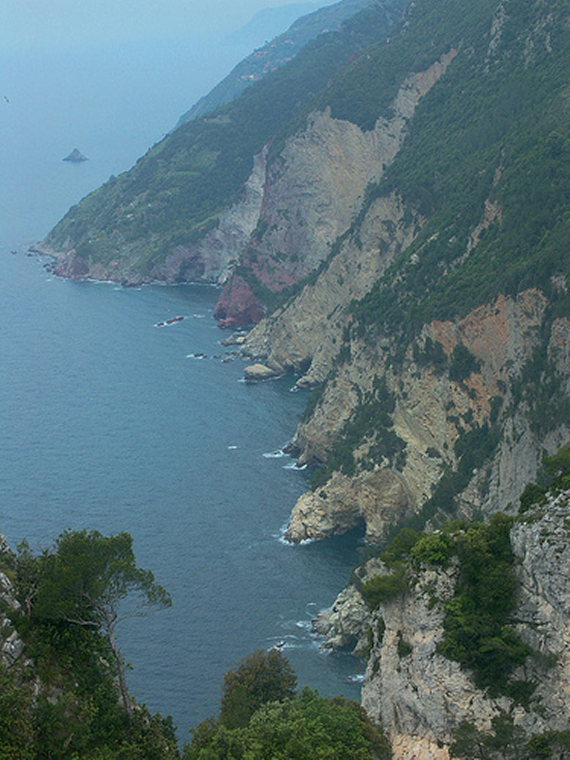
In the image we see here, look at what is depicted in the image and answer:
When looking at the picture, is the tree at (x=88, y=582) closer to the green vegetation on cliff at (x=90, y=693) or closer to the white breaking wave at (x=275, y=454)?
the green vegetation on cliff at (x=90, y=693)

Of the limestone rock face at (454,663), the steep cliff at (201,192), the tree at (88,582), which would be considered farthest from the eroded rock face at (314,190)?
the tree at (88,582)

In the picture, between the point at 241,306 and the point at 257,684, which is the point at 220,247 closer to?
the point at 241,306

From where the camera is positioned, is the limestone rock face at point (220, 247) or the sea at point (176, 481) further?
the limestone rock face at point (220, 247)

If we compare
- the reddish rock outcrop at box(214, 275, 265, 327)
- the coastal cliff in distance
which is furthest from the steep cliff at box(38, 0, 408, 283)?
the reddish rock outcrop at box(214, 275, 265, 327)

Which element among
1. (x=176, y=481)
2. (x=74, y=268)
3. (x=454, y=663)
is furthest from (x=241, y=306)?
(x=454, y=663)

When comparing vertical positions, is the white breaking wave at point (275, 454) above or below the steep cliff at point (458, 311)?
below

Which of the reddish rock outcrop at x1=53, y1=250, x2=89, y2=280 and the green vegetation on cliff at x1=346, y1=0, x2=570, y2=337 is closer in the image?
the green vegetation on cliff at x1=346, y1=0, x2=570, y2=337

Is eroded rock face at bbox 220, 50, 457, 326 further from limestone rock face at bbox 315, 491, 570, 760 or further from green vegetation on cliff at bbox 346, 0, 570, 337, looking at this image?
limestone rock face at bbox 315, 491, 570, 760
